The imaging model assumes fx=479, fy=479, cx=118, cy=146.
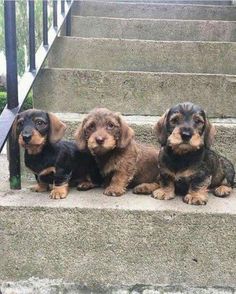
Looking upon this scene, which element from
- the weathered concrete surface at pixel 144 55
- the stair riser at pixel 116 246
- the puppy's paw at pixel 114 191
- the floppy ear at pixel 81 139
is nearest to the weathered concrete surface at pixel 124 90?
the weathered concrete surface at pixel 144 55

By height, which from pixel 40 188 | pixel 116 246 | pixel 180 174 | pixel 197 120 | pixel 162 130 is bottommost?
pixel 116 246

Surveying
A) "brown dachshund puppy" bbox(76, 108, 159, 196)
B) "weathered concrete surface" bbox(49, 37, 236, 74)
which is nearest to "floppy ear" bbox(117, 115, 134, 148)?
"brown dachshund puppy" bbox(76, 108, 159, 196)

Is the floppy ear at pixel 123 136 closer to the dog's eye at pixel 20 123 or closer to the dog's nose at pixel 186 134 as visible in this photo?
the dog's nose at pixel 186 134

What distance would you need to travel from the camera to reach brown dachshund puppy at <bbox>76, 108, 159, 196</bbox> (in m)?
2.58

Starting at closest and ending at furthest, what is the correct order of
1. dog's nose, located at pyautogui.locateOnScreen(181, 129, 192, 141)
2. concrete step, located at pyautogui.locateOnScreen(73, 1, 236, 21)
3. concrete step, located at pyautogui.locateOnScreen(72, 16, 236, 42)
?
1. dog's nose, located at pyautogui.locateOnScreen(181, 129, 192, 141)
2. concrete step, located at pyautogui.locateOnScreen(72, 16, 236, 42)
3. concrete step, located at pyautogui.locateOnScreen(73, 1, 236, 21)

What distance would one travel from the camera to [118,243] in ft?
8.23

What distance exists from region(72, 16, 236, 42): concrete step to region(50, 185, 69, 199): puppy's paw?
2.55 meters

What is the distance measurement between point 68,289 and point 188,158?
3.08 feet

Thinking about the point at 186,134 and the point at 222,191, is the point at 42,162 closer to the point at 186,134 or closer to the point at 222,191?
the point at 186,134

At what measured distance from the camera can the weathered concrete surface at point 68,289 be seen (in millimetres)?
2494

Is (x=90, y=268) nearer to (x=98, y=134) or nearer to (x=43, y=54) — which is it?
(x=98, y=134)

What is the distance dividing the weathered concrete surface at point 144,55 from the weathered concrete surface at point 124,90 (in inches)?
22.8

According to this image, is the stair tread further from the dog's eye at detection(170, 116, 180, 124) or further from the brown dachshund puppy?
the dog's eye at detection(170, 116, 180, 124)

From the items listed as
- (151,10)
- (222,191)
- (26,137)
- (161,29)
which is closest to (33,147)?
(26,137)
